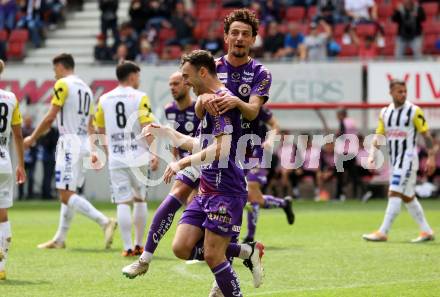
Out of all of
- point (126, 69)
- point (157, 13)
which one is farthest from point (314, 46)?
point (126, 69)

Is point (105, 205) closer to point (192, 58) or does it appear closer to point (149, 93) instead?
point (149, 93)

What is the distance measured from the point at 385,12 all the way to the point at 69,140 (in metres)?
14.5

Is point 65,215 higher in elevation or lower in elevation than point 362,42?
lower

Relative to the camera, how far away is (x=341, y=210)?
2088cm

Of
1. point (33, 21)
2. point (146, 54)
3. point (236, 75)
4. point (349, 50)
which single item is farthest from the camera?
point (33, 21)

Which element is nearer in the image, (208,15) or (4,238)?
(4,238)

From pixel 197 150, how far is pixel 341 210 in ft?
42.7

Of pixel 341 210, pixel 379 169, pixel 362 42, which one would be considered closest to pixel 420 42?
pixel 362 42

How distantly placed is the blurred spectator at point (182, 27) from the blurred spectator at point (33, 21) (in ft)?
14.5

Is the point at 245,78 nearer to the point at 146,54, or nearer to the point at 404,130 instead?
the point at 404,130

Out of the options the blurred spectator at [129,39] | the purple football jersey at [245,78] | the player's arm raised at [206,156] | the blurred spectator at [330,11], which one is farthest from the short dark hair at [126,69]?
the blurred spectator at [330,11]

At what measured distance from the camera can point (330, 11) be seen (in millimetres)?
25734

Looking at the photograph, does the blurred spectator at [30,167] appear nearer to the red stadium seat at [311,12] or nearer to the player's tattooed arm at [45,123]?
the red stadium seat at [311,12]

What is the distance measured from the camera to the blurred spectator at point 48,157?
971 inches
